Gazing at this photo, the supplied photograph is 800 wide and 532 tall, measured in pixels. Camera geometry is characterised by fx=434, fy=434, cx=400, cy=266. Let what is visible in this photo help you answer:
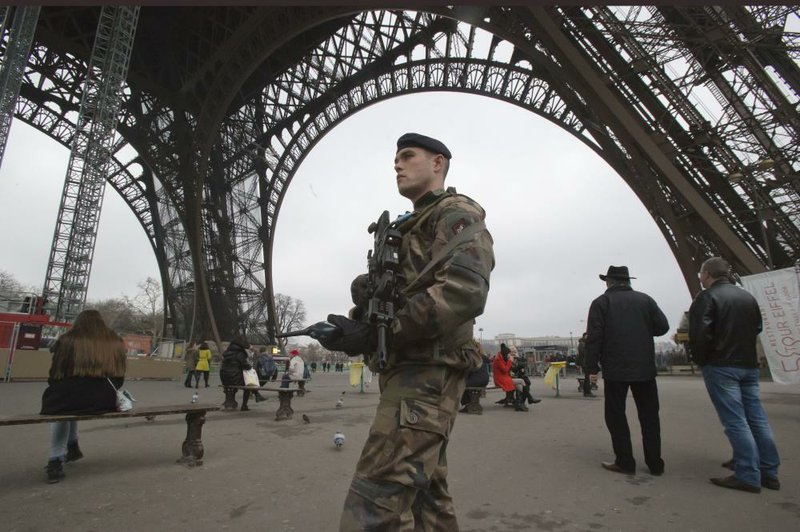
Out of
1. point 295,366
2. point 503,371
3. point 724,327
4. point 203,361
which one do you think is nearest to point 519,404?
point 503,371

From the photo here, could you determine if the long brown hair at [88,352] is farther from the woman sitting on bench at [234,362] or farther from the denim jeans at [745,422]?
the denim jeans at [745,422]

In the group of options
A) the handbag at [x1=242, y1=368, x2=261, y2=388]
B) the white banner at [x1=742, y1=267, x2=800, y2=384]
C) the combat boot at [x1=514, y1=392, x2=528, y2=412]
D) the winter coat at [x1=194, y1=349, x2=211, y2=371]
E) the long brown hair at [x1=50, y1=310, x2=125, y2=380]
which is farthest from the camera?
the winter coat at [x1=194, y1=349, x2=211, y2=371]

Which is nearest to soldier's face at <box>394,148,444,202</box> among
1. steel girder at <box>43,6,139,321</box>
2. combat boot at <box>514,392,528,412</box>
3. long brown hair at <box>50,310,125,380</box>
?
long brown hair at <box>50,310,125,380</box>

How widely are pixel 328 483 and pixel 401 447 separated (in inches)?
92.4

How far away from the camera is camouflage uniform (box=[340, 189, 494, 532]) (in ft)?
4.66

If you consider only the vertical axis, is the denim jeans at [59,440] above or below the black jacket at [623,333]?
below

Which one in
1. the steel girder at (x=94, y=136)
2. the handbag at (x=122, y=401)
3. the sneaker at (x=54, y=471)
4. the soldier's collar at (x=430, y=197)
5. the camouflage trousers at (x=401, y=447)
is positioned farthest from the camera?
the steel girder at (x=94, y=136)

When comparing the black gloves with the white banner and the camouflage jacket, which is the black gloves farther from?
the white banner

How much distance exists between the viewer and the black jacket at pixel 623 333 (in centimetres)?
378

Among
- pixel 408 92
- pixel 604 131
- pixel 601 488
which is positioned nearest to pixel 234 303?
pixel 408 92

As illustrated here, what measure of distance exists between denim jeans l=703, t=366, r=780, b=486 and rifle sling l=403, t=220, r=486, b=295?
3115mm

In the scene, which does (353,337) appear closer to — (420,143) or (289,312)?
(420,143)

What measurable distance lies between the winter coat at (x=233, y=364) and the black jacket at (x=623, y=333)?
251 inches

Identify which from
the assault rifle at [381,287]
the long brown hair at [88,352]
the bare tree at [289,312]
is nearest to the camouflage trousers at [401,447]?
the assault rifle at [381,287]
